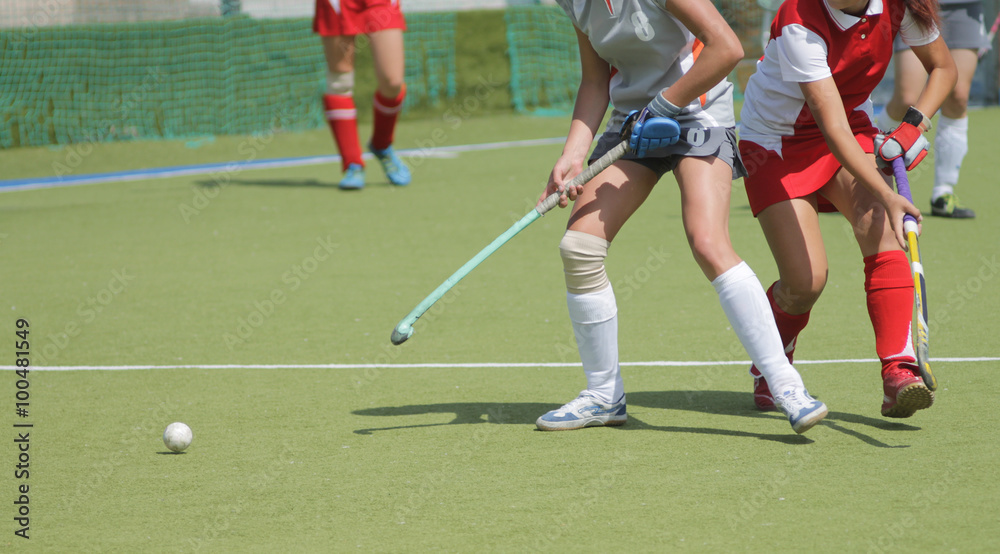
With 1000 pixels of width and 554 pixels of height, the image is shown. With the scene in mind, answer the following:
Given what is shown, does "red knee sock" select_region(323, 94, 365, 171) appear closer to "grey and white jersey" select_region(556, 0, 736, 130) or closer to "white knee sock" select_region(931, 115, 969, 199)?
"white knee sock" select_region(931, 115, 969, 199)

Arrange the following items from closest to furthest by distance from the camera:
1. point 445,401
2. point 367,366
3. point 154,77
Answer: point 445,401, point 367,366, point 154,77

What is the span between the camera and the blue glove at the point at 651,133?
10.7 ft

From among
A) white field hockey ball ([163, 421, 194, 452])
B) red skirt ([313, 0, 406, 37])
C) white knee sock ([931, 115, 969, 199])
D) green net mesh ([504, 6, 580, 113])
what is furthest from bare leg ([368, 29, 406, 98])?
green net mesh ([504, 6, 580, 113])

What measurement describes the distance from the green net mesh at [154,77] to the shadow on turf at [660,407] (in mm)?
10062

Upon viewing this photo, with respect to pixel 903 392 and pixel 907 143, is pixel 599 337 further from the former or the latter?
pixel 907 143

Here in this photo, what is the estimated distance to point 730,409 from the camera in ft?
12.2

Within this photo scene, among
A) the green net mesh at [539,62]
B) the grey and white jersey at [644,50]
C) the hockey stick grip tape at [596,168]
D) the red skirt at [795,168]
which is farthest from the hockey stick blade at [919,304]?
the green net mesh at [539,62]

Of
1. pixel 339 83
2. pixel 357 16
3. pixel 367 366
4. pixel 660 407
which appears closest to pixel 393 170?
pixel 339 83

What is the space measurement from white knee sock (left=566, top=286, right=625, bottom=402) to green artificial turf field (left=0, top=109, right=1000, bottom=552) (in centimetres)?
15

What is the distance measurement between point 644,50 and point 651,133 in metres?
0.32

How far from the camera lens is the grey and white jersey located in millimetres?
3354

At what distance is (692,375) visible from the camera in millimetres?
4141

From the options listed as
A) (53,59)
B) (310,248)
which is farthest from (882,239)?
(53,59)

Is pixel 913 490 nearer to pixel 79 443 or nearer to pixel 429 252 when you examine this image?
pixel 79 443
